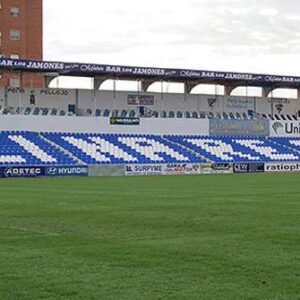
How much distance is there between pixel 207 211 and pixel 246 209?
1.41m

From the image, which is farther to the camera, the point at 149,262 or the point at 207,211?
the point at 207,211

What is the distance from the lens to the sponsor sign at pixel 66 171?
2164 inches

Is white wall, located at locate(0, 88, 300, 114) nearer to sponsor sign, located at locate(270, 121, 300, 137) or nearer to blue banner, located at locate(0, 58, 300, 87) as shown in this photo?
sponsor sign, located at locate(270, 121, 300, 137)

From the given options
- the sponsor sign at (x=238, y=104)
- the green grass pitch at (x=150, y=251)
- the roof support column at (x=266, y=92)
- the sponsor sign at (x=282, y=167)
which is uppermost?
the roof support column at (x=266, y=92)

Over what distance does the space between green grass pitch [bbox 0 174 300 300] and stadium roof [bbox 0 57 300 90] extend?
3843cm

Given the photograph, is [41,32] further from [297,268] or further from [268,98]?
[297,268]

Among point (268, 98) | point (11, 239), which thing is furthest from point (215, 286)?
point (268, 98)

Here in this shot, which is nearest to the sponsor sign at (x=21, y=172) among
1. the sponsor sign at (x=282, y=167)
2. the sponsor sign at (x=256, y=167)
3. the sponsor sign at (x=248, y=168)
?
the sponsor sign at (x=248, y=168)

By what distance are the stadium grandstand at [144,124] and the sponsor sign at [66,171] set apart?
1.85 feet

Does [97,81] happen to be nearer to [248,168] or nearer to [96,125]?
[96,125]

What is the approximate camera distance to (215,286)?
34.8 ft

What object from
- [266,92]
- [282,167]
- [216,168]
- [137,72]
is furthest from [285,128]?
[137,72]

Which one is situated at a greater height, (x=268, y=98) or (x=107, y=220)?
(x=268, y=98)

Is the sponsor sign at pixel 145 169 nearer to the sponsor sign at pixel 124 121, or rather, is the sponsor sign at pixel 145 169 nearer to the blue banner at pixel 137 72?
the sponsor sign at pixel 124 121
